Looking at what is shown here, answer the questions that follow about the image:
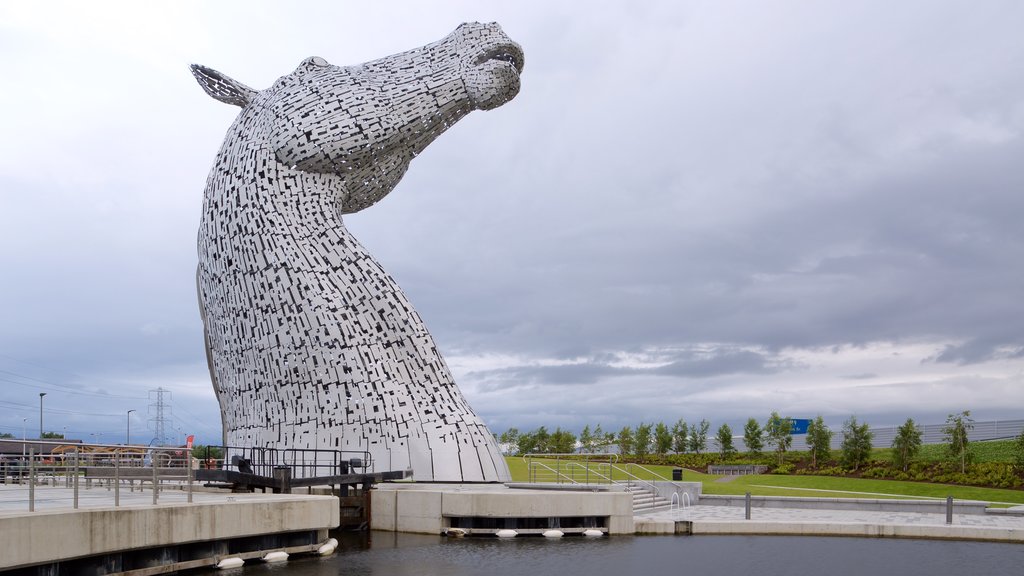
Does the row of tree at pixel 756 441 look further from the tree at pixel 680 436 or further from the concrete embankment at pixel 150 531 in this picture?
the concrete embankment at pixel 150 531

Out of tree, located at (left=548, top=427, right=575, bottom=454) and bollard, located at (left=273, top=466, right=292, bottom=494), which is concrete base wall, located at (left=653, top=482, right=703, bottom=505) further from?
tree, located at (left=548, top=427, right=575, bottom=454)

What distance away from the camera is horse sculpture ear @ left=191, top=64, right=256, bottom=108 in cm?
2108

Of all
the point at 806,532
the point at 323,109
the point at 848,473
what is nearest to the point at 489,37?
the point at 323,109

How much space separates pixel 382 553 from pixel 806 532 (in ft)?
23.5

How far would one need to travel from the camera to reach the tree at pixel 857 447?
95.4ft

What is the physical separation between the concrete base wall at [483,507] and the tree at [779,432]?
22.4m

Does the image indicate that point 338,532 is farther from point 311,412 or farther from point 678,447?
point 678,447

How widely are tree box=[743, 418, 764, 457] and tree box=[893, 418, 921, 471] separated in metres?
7.85

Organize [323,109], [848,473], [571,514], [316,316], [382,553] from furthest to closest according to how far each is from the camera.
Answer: [848,473], [323,109], [316,316], [571,514], [382,553]

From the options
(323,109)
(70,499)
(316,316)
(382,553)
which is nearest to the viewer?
(70,499)

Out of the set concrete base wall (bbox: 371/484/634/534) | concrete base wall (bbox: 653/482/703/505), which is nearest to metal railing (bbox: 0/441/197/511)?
concrete base wall (bbox: 371/484/634/534)

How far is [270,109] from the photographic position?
19312mm

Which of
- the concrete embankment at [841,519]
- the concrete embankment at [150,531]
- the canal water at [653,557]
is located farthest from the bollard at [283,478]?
the concrete embankment at [841,519]

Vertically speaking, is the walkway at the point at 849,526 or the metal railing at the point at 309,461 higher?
the metal railing at the point at 309,461
